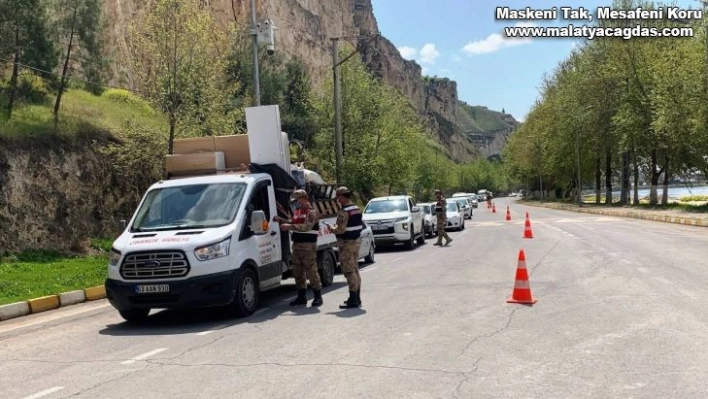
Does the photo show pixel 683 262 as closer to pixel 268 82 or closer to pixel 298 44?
pixel 268 82

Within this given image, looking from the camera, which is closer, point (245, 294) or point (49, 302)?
point (245, 294)

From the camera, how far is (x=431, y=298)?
33.7ft

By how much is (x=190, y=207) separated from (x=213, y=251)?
1.23m

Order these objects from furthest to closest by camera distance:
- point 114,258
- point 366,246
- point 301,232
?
1. point 366,246
2. point 301,232
3. point 114,258

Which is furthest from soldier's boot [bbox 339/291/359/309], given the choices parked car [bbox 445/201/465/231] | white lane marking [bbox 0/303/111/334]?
parked car [bbox 445/201/465/231]

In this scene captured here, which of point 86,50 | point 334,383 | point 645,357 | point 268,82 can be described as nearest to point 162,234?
point 334,383

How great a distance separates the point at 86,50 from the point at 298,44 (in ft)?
202

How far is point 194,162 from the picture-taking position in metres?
11.2

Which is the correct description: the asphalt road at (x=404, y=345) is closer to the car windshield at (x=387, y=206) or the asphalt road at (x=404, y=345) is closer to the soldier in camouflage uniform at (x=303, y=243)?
the soldier in camouflage uniform at (x=303, y=243)

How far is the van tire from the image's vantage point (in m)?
9.09

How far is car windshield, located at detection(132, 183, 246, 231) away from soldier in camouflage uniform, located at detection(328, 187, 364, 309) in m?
1.56

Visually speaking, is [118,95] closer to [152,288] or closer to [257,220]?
[257,220]

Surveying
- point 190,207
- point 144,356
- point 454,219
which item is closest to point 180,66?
point 190,207

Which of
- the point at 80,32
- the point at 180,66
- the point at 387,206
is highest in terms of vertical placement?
the point at 80,32
